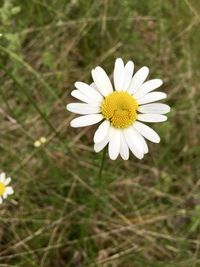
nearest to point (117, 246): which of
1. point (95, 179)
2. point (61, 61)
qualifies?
point (95, 179)

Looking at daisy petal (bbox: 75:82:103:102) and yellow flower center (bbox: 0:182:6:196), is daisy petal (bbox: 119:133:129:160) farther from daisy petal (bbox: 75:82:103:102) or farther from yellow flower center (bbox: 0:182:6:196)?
yellow flower center (bbox: 0:182:6:196)

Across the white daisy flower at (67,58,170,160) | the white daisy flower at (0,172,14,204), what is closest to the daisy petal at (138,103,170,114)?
A: the white daisy flower at (67,58,170,160)

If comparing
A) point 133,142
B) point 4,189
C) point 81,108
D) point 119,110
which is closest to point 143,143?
point 133,142

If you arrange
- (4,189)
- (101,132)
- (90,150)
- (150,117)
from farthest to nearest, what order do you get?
(90,150) < (4,189) < (150,117) < (101,132)

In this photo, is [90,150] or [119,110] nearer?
[119,110]

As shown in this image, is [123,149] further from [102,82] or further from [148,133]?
[102,82]

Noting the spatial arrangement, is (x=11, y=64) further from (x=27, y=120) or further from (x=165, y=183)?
(x=165, y=183)
